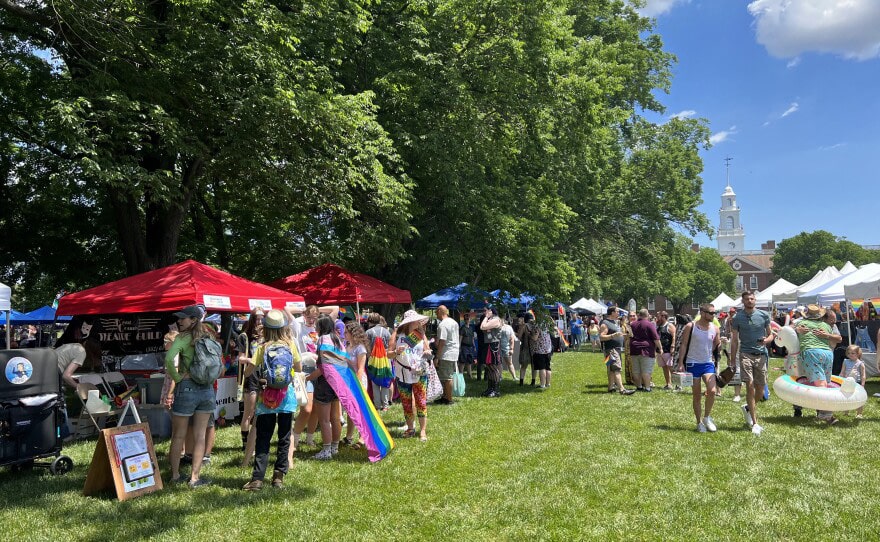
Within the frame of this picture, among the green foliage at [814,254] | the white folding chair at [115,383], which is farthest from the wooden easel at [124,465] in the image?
the green foliage at [814,254]

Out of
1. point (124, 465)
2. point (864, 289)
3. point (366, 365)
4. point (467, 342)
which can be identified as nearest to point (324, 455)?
point (366, 365)

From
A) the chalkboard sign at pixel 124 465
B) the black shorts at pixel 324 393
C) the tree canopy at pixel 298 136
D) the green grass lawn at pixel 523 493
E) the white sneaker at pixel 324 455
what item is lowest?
the green grass lawn at pixel 523 493

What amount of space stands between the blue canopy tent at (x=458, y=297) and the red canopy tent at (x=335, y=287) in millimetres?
1811

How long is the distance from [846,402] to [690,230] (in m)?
24.6

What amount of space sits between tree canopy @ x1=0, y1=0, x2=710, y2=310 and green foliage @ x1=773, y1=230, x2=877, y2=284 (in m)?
72.3

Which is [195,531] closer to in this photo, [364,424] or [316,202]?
[364,424]

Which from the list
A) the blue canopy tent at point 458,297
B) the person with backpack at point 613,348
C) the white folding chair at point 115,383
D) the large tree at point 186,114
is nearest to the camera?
the white folding chair at point 115,383

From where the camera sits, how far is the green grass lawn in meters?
4.74

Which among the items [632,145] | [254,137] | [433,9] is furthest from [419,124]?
[632,145]

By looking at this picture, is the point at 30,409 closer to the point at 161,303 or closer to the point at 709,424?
the point at 161,303

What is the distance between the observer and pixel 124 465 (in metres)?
5.61

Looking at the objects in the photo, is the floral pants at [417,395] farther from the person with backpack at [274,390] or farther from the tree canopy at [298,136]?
the tree canopy at [298,136]

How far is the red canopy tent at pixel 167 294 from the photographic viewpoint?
890 cm

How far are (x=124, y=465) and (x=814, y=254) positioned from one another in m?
92.5
